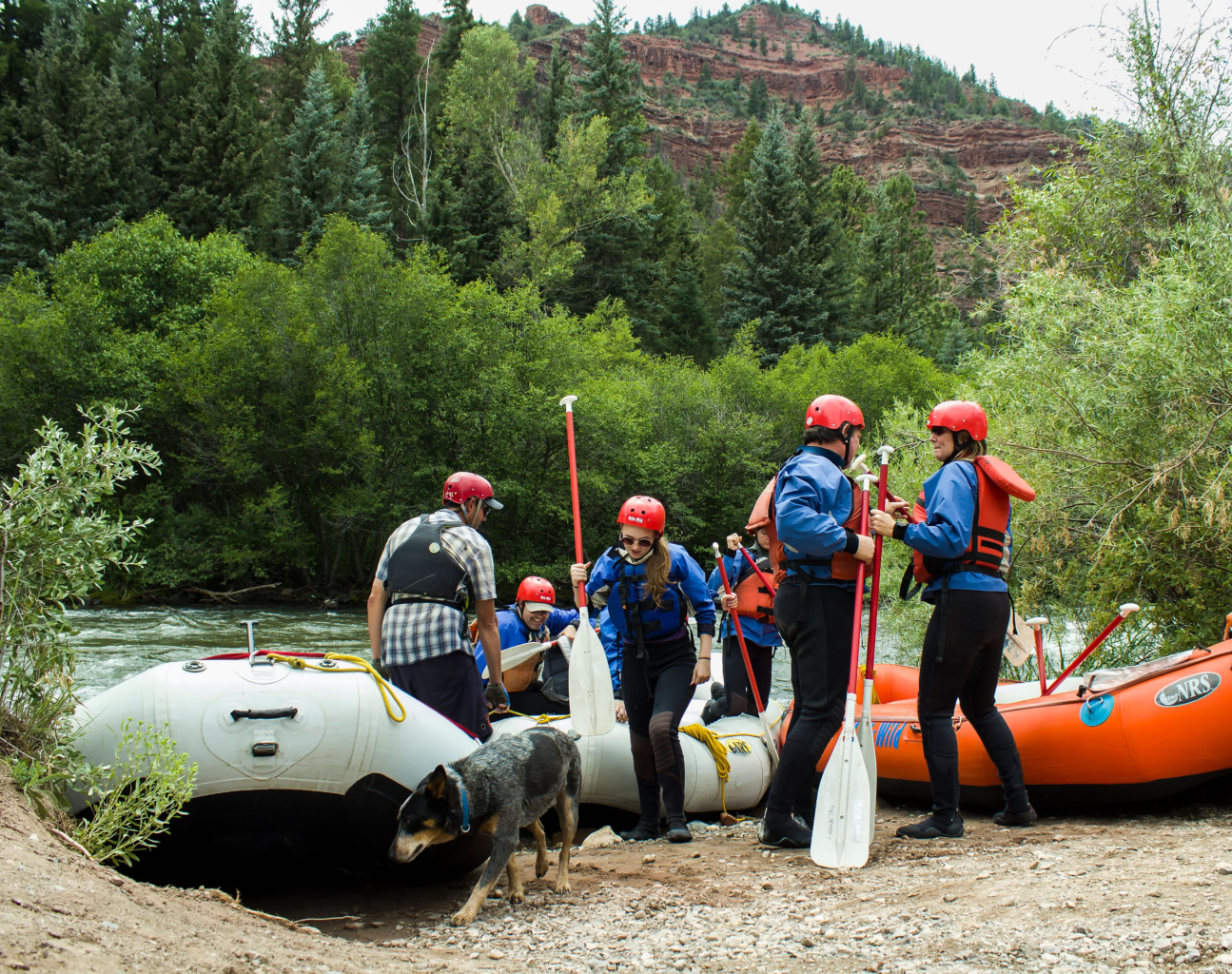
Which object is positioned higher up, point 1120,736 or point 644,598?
point 644,598

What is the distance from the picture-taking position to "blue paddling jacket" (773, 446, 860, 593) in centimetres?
390

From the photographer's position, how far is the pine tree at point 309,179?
35.2m

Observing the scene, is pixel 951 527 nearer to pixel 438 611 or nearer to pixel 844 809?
pixel 844 809

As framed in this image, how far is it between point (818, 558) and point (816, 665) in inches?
16.9

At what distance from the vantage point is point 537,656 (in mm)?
6324

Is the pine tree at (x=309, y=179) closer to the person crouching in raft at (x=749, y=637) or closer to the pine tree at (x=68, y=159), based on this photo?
the pine tree at (x=68, y=159)

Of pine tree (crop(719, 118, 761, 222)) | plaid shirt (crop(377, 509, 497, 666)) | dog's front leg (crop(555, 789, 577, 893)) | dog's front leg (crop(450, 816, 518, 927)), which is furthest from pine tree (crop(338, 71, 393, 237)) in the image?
dog's front leg (crop(450, 816, 518, 927))

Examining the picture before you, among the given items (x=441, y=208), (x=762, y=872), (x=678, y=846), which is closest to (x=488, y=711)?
(x=678, y=846)

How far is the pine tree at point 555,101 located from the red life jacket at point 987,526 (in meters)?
42.3

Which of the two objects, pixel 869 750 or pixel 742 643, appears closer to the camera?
pixel 869 750

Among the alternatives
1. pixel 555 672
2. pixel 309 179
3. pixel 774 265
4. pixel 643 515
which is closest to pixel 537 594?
pixel 555 672

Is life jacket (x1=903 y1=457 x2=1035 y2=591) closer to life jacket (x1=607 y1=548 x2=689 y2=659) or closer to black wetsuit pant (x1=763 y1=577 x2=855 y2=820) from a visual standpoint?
black wetsuit pant (x1=763 y1=577 x2=855 y2=820)

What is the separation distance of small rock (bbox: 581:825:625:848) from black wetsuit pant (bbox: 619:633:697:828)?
18 cm

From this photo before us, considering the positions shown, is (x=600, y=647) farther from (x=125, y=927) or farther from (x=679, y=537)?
(x=679, y=537)
